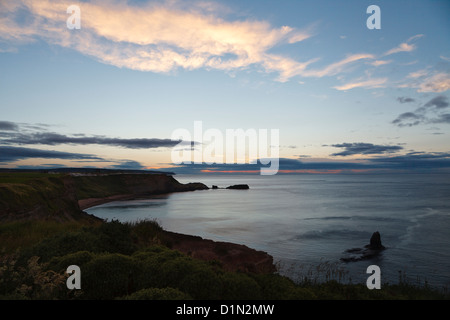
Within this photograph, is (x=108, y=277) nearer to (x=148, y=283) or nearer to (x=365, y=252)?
(x=148, y=283)

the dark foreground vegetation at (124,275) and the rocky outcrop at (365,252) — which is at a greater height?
the dark foreground vegetation at (124,275)

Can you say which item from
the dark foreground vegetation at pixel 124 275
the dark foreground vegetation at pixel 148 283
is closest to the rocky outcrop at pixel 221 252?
the dark foreground vegetation at pixel 124 275

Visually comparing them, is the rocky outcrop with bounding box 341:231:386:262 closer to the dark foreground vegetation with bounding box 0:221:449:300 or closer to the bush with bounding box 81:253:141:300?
the dark foreground vegetation with bounding box 0:221:449:300

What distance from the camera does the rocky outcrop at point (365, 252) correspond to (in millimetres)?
28422

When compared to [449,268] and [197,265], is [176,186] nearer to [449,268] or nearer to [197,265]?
[449,268]

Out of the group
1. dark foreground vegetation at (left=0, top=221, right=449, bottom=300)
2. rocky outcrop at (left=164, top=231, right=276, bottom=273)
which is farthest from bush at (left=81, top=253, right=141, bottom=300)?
rocky outcrop at (left=164, top=231, right=276, bottom=273)

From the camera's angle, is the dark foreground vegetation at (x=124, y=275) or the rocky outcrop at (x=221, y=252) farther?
the rocky outcrop at (x=221, y=252)

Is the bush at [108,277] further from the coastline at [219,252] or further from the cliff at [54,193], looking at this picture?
the cliff at [54,193]

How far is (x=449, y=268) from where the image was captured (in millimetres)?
25344

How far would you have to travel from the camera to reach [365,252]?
1211 inches

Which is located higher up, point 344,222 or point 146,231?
point 146,231

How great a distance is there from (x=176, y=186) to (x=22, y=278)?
155 meters

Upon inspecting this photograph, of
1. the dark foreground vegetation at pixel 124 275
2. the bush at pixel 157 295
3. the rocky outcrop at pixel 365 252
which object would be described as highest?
the bush at pixel 157 295
